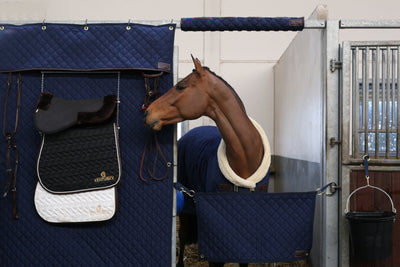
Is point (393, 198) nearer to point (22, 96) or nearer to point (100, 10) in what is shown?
point (22, 96)

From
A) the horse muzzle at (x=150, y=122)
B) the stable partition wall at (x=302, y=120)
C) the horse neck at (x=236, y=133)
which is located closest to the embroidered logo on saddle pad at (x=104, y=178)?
the horse muzzle at (x=150, y=122)

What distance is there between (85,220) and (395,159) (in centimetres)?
142

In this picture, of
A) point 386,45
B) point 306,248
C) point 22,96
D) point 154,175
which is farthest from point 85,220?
point 386,45

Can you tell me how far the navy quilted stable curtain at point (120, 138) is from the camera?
1.48 m

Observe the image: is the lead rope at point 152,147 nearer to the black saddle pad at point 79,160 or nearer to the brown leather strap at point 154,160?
the brown leather strap at point 154,160

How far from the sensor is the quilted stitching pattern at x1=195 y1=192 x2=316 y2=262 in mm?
1525

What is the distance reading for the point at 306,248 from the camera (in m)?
1.56

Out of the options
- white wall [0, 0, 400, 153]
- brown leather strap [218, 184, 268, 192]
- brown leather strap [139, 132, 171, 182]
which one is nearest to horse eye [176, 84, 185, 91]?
brown leather strap [139, 132, 171, 182]

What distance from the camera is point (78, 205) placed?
56.2 inches

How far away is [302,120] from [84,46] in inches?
61.5

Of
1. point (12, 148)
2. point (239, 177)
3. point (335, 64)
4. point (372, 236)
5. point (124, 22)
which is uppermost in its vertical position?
point (124, 22)

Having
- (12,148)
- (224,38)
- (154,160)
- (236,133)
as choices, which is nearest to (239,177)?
(236,133)

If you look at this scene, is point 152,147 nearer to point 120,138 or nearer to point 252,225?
point 120,138

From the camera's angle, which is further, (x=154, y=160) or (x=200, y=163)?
(x=200, y=163)
